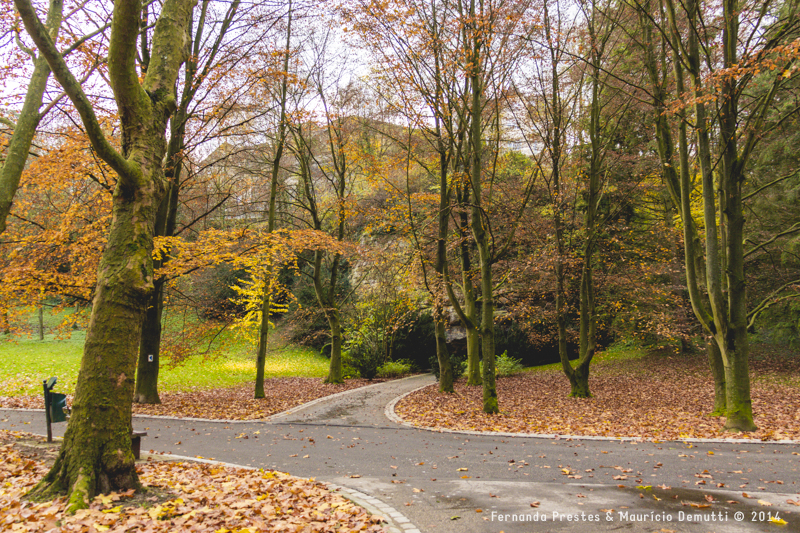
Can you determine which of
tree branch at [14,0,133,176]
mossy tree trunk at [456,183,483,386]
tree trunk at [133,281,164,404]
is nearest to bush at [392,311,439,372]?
mossy tree trunk at [456,183,483,386]

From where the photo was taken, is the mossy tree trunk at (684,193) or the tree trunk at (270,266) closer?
the mossy tree trunk at (684,193)

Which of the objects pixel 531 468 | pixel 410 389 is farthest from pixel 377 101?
pixel 531 468

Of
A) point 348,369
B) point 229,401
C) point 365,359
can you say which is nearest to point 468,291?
point 365,359

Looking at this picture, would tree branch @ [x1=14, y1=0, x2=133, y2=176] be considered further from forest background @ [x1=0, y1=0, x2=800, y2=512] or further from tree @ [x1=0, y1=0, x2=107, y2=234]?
tree @ [x1=0, y1=0, x2=107, y2=234]

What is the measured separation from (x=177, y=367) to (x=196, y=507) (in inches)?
855

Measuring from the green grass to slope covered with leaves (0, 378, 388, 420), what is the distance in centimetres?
117

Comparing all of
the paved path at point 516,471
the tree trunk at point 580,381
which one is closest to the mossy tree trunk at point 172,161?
the paved path at point 516,471

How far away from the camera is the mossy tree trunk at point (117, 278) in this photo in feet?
14.4

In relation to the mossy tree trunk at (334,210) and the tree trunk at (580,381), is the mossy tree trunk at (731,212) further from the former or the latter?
the mossy tree trunk at (334,210)

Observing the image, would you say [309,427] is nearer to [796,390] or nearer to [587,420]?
[587,420]

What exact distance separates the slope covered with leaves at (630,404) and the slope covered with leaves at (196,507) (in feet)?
18.0

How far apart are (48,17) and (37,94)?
1.45m

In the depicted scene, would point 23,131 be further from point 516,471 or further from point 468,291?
point 468,291

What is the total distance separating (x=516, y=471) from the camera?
20.1 feet
